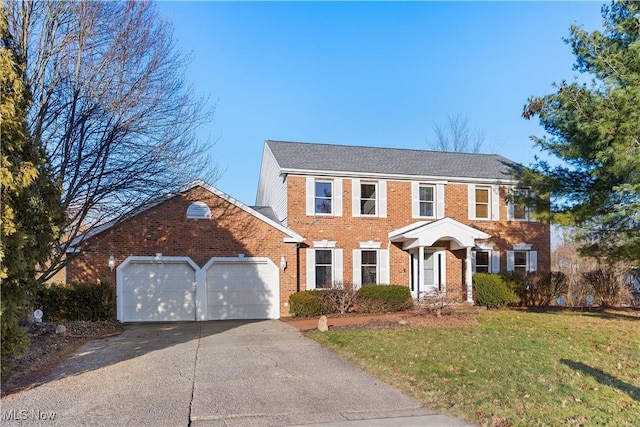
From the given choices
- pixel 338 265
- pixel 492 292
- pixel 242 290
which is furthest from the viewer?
pixel 338 265

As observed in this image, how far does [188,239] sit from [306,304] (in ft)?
15.3

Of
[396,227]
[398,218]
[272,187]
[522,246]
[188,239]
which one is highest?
[272,187]

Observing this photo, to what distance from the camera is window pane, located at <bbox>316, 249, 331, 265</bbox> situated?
18.8 metres

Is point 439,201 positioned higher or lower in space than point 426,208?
higher

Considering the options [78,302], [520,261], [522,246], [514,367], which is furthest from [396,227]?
[78,302]

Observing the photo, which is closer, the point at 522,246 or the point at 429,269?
the point at 429,269

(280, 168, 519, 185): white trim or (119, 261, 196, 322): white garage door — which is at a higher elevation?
(280, 168, 519, 185): white trim

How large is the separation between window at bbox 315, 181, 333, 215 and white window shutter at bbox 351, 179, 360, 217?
863mm

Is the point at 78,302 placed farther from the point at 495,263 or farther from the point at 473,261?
the point at 495,263

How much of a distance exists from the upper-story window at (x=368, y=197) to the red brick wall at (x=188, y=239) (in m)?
3.59

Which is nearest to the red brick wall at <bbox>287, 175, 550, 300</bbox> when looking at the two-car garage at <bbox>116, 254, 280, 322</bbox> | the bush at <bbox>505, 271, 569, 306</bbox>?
the bush at <bbox>505, 271, 569, 306</bbox>

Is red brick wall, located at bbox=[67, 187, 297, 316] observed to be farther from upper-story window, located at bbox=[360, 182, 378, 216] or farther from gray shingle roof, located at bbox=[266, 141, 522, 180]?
upper-story window, located at bbox=[360, 182, 378, 216]

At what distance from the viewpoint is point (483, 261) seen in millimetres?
20953

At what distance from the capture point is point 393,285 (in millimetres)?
18219
